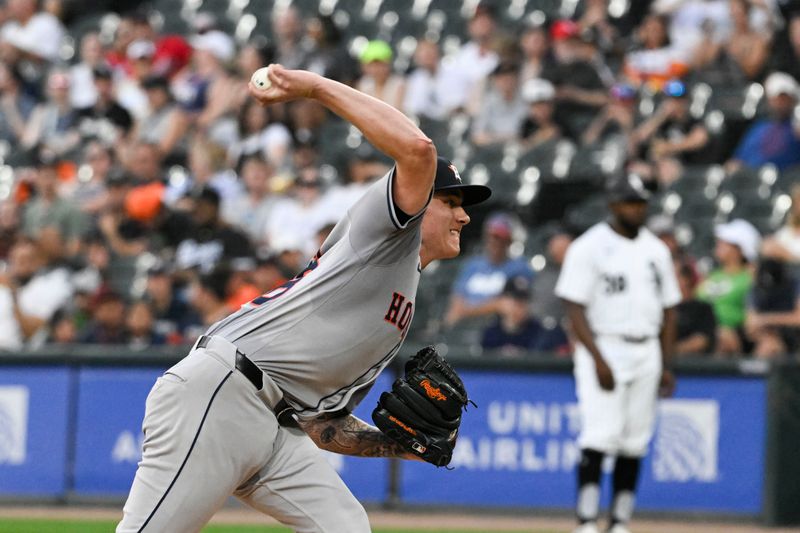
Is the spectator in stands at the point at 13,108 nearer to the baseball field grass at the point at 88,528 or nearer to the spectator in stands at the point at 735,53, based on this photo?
the baseball field grass at the point at 88,528

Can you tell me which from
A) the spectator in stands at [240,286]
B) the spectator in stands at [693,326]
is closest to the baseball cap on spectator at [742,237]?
the spectator in stands at [693,326]

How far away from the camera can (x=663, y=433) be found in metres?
10.6

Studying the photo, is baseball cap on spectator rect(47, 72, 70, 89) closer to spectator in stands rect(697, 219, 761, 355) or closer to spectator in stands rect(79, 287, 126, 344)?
spectator in stands rect(79, 287, 126, 344)

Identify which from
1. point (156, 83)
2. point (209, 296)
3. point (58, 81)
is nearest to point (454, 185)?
point (209, 296)

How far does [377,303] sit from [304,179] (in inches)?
334

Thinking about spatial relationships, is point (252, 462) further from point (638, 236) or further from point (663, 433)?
point (663, 433)

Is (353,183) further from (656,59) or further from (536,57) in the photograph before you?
(656,59)

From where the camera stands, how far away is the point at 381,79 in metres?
14.2

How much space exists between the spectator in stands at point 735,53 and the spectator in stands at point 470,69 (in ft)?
6.72

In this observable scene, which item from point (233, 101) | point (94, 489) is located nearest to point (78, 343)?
point (94, 489)

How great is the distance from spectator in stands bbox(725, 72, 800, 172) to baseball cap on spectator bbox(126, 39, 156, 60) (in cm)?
690

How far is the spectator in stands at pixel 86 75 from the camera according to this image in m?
16.5

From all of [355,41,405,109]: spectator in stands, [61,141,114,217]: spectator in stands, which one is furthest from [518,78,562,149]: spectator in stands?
A: [61,141,114,217]: spectator in stands

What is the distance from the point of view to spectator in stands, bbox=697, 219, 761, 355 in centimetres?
1095
